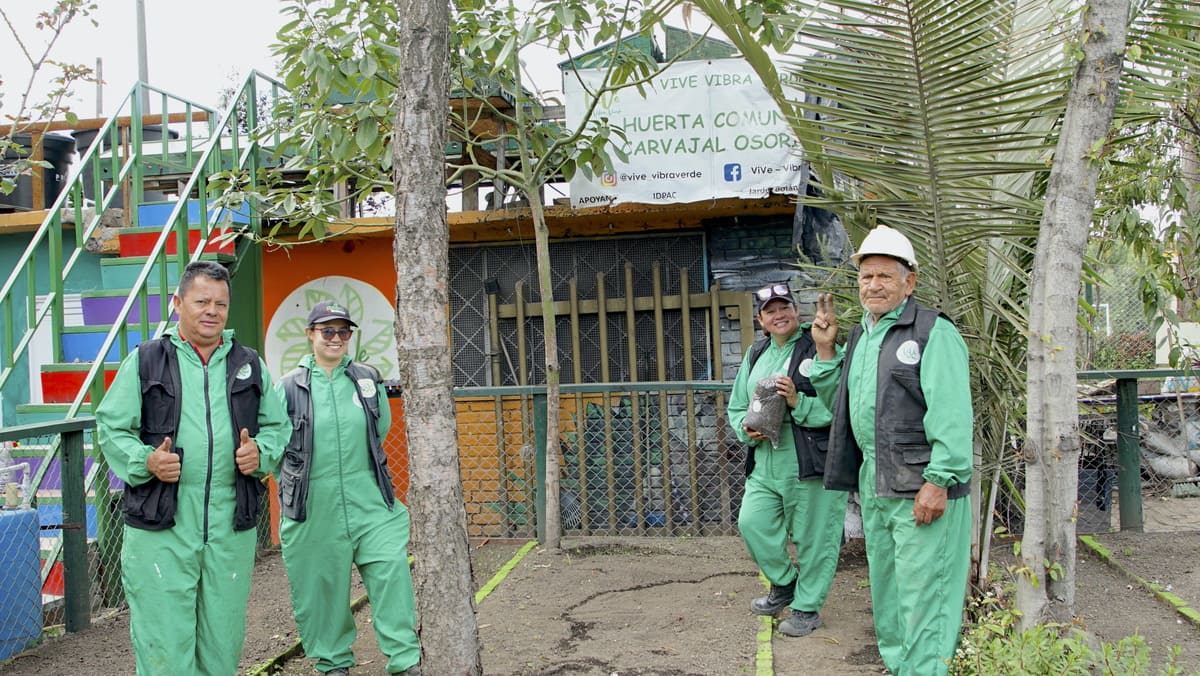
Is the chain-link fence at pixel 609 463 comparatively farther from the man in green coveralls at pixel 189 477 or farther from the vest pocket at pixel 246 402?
the man in green coveralls at pixel 189 477

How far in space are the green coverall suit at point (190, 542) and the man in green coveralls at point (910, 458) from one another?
2513mm

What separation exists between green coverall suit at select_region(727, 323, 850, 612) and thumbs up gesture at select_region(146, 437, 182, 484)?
2780 mm

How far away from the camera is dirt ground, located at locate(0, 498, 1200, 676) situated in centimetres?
459

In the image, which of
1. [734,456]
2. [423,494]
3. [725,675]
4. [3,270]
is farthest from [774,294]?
[3,270]

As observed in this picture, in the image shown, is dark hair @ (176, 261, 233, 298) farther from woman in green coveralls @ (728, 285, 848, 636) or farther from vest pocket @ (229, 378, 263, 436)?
woman in green coveralls @ (728, 285, 848, 636)

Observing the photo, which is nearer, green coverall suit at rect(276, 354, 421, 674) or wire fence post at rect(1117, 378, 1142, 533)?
green coverall suit at rect(276, 354, 421, 674)

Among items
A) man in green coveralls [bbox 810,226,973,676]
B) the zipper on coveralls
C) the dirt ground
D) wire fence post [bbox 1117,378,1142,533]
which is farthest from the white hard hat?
wire fence post [bbox 1117,378,1142,533]

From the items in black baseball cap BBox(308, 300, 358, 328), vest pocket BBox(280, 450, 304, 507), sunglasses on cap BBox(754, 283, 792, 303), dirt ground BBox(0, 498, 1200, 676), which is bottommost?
dirt ground BBox(0, 498, 1200, 676)

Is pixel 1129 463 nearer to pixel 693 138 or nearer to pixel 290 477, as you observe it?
pixel 693 138

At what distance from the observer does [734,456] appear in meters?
7.91

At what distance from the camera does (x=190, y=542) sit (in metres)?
3.77

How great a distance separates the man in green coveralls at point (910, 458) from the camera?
3.77 m

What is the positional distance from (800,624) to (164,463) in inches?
123

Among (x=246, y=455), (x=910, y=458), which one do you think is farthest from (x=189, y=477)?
(x=910, y=458)
